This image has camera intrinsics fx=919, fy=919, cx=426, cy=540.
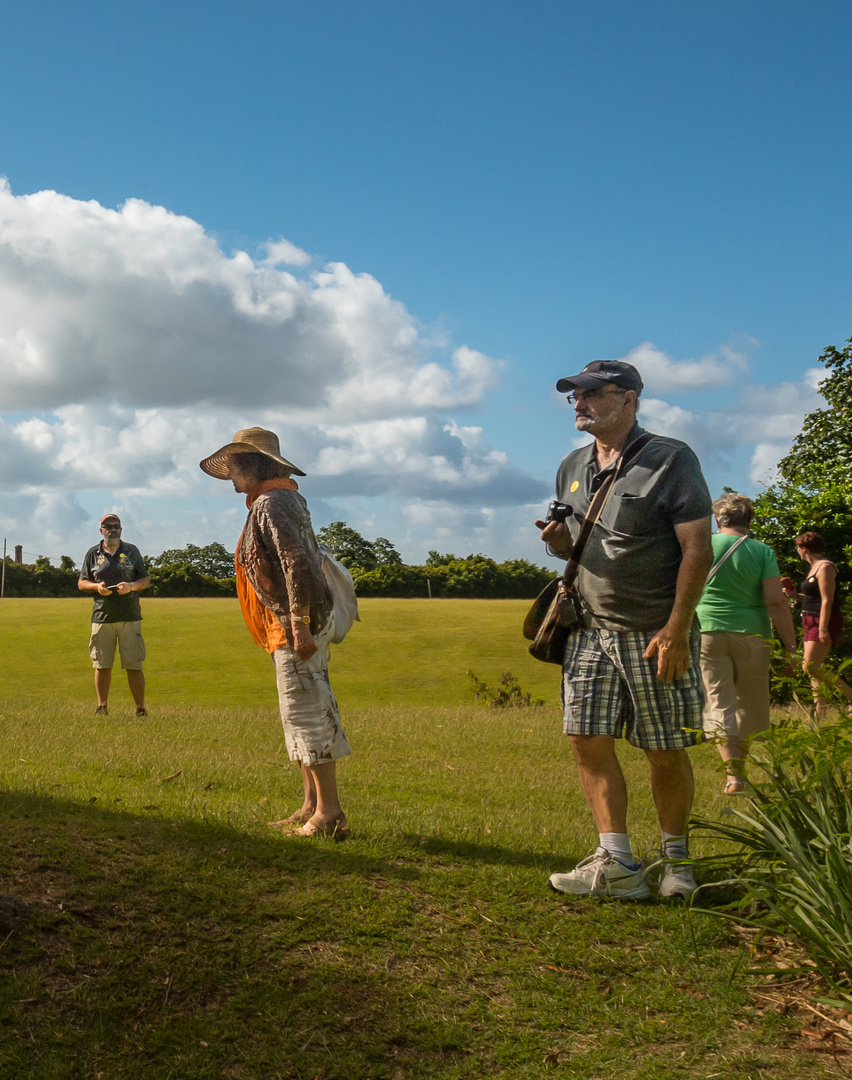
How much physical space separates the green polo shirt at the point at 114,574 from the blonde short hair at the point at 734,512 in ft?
23.7

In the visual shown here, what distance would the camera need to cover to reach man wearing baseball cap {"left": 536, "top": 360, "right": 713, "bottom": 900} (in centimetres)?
443

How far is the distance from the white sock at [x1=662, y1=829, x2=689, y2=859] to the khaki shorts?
8.21m

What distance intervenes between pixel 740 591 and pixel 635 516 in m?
3.14

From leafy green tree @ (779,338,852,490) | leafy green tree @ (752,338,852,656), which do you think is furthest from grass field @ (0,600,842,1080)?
leafy green tree @ (779,338,852,490)

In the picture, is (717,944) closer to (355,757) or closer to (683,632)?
(683,632)

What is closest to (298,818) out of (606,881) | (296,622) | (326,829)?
(326,829)

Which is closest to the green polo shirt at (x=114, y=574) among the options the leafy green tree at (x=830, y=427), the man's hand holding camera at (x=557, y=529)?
the man's hand holding camera at (x=557, y=529)

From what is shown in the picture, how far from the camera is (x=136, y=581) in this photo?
37.6 feet

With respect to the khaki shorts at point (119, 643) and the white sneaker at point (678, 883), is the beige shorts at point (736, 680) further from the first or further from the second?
the khaki shorts at point (119, 643)

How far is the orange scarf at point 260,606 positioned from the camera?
528cm

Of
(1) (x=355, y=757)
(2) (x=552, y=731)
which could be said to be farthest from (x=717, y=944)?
(2) (x=552, y=731)

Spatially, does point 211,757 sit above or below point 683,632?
below

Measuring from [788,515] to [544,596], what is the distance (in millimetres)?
10732

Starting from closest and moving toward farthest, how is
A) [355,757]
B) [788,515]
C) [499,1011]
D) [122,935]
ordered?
[499,1011]
[122,935]
[355,757]
[788,515]
